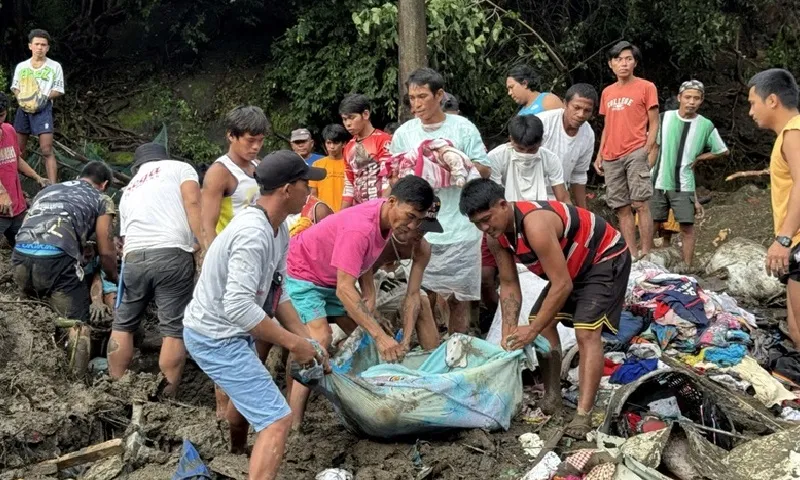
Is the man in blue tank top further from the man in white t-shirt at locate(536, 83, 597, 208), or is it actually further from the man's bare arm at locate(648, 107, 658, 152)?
the man's bare arm at locate(648, 107, 658, 152)

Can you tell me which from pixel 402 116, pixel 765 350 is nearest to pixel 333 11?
pixel 402 116

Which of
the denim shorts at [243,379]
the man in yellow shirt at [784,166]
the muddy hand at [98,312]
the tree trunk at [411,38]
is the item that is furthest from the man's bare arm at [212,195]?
the man in yellow shirt at [784,166]

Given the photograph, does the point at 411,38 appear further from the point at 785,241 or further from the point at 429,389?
the point at 429,389

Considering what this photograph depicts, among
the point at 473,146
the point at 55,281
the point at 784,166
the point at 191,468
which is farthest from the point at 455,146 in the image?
the point at 55,281

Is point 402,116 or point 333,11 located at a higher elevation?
point 333,11

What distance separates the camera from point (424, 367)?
17.3 feet

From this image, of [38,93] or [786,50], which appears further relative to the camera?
[786,50]

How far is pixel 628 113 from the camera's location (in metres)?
8.05

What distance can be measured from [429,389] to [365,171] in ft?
7.05

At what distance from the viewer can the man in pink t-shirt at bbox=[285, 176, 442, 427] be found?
15.4 ft

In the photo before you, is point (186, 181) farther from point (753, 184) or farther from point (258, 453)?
point (753, 184)

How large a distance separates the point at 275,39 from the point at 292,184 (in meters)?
8.84

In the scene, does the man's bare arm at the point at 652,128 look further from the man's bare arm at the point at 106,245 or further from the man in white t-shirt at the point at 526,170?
the man's bare arm at the point at 106,245

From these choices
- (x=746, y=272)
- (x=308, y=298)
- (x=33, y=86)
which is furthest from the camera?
(x=33, y=86)
